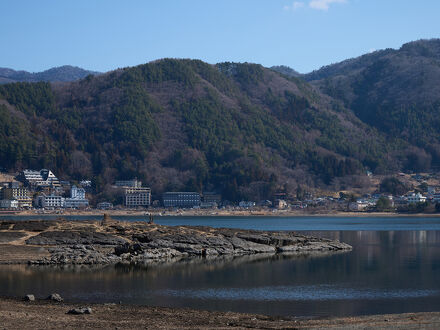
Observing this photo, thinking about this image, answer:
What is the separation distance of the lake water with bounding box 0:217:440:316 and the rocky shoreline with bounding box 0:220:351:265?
11.0 ft

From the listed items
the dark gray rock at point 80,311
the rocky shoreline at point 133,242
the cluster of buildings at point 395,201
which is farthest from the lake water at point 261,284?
the cluster of buildings at point 395,201

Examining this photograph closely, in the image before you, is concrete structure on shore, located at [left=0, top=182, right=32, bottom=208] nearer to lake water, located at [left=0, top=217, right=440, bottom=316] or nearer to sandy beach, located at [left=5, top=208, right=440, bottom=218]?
sandy beach, located at [left=5, top=208, right=440, bottom=218]

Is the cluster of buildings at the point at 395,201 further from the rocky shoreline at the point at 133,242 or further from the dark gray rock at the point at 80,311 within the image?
the dark gray rock at the point at 80,311

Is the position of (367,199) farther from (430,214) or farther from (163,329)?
(163,329)

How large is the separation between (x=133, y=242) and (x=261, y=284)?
1853 cm

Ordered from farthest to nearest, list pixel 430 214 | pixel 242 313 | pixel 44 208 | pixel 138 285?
pixel 44 208 < pixel 430 214 < pixel 138 285 < pixel 242 313

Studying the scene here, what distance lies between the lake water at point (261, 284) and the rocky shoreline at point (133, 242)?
3.35m

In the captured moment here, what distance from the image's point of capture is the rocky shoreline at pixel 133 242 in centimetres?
5294


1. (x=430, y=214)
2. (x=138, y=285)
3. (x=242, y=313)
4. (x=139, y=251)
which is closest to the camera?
(x=242, y=313)

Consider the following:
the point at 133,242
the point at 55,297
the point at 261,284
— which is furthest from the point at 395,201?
the point at 55,297

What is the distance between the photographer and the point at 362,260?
5625cm

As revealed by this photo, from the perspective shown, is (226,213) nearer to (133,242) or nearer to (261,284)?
(133,242)

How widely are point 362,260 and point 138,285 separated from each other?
21898mm

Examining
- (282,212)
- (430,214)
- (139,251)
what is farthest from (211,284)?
(282,212)
